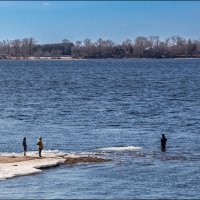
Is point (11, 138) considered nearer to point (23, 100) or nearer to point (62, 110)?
point (62, 110)

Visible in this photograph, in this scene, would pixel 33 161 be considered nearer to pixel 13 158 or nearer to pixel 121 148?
pixel 13 158

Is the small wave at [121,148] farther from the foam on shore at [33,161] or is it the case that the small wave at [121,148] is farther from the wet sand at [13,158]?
the wet sand at [13,158]

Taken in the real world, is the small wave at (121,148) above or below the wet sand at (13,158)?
below

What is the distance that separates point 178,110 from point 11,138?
35.6 metres

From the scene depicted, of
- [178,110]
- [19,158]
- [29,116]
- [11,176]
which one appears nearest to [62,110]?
[29,116]

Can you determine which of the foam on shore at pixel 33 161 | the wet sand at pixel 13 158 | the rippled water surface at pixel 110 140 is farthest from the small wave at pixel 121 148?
the wet sand at pixel 13 158

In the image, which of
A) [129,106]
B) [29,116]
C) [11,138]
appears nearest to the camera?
[11,138]

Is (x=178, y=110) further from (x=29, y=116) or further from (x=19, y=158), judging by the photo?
(x=19, y=158)

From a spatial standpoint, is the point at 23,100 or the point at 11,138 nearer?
the point at 11,138

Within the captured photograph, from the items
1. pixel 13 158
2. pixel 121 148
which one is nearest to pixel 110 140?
pixel 121 148

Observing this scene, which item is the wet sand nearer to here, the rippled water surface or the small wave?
the rippled water surface

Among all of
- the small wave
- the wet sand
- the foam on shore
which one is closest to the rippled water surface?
the small wave

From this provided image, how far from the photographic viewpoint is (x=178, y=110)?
A: 9300 cm

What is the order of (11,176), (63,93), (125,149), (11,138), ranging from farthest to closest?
1. (63,93)
2. (11,138)
3. (125,149)
4. (11,176)
